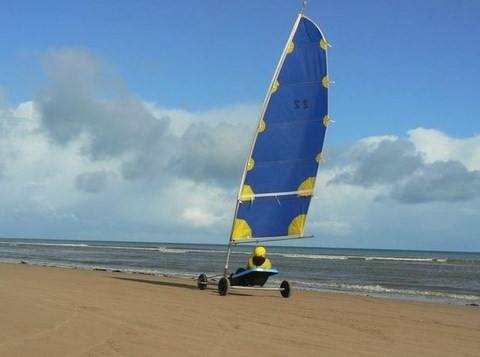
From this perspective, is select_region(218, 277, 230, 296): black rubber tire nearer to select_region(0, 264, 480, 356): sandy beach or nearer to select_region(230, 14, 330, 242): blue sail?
select_region(0, 264, 480, 356): sandy beach

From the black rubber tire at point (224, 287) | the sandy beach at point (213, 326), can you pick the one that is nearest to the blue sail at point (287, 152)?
the black rubber tire at point (224, 287)

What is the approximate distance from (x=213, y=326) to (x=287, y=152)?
774 centimetres

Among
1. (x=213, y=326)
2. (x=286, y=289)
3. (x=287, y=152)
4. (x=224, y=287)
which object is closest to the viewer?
(x=213, y=326)

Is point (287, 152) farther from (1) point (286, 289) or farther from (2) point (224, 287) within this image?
(2) point (224, 287)

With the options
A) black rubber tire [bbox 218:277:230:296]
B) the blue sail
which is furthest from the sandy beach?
the blue sail

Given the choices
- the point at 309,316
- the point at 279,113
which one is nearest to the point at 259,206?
the point at 279,113

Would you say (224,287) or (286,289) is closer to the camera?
(224,287)

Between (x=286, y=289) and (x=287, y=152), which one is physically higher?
(x=287, y=152)

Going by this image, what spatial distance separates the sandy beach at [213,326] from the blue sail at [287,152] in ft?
8.50

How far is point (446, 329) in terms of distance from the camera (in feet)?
33.5

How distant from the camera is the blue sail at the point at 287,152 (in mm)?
15734

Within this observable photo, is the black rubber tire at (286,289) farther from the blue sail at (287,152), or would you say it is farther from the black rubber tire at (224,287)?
the black rubber tire at (224,287)

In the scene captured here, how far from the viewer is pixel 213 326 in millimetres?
8961

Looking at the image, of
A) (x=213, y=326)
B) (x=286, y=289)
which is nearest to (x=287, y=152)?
(x=286, y=289)
